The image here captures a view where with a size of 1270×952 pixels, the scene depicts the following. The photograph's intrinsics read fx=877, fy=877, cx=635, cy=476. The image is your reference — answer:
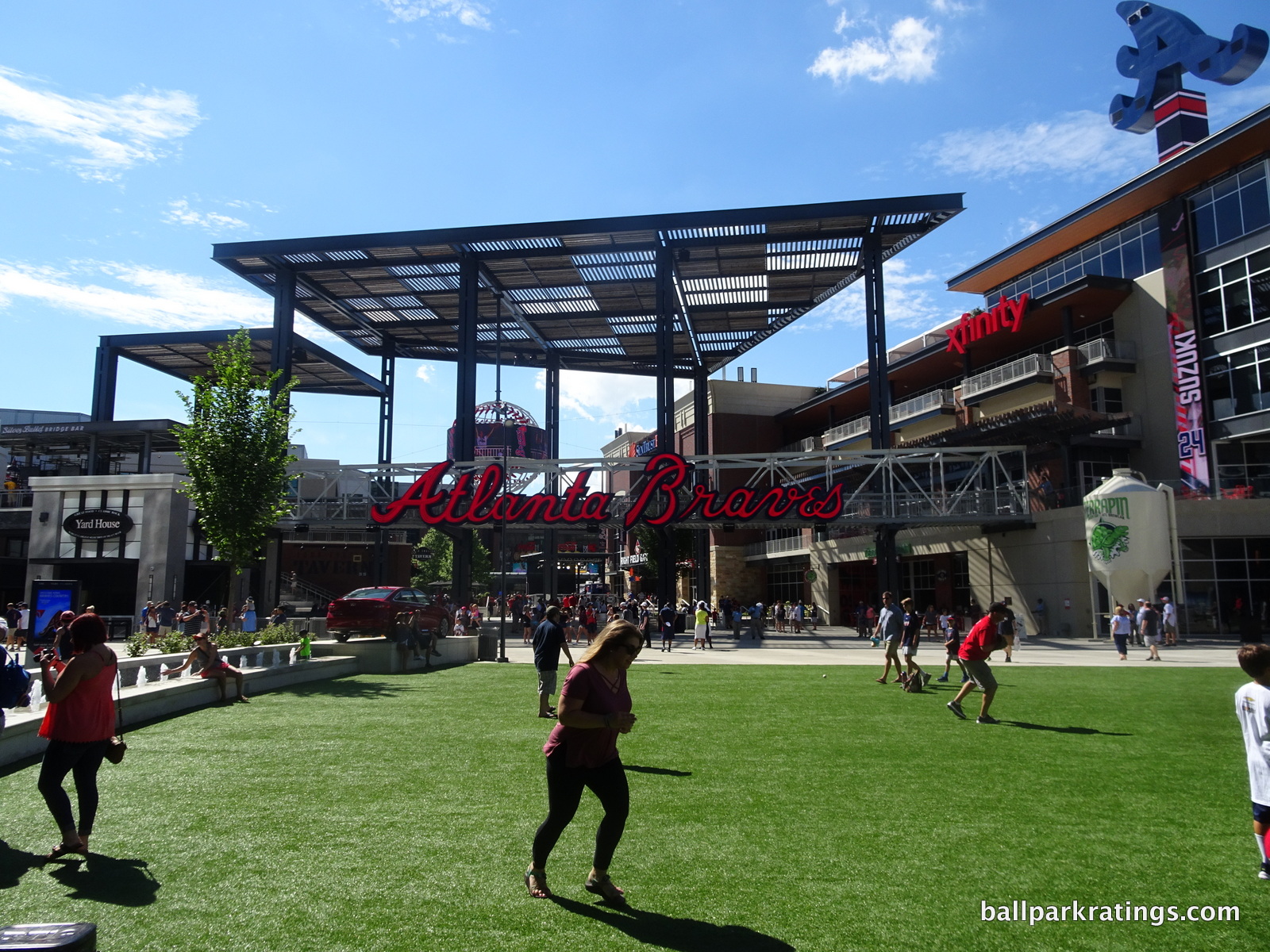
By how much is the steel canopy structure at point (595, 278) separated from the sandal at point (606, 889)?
3631 centimetres

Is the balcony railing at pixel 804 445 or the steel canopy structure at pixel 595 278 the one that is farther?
the balcony railing at pixel 804 445

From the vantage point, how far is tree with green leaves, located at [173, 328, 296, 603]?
2075 centimetres

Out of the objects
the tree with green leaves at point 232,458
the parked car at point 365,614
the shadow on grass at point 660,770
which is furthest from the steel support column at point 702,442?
the shadow on grass at point 660,770

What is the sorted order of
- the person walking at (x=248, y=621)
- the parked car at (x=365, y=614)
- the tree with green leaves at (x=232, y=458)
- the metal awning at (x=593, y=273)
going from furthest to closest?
the metal awning at (x=593, y=273), the person walking at (x=248, y=621), the parked car at (x=365, y=614), the tree with green leaves at (x=232, y=458)

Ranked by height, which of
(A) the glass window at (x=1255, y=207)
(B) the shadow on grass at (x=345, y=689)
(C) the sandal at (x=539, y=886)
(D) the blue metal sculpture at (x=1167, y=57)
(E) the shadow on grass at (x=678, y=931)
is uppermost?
(D) the blue metal sculpture at (x=1167, y=57)

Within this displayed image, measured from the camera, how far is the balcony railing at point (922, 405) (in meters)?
46.2

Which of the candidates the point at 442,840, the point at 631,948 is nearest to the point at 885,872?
the point at 631,948

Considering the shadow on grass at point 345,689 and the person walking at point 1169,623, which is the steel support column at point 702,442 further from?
the shadow on grass at point 345,689

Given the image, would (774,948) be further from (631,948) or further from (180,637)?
(180,637)

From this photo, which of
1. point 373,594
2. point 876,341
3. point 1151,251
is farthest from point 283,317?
point 1151,251

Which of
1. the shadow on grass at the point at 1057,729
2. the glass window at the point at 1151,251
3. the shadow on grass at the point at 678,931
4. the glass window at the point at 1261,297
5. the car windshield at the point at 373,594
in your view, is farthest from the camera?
the glass window at the point at 1151,251

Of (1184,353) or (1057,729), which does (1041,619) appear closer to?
(1184,353)

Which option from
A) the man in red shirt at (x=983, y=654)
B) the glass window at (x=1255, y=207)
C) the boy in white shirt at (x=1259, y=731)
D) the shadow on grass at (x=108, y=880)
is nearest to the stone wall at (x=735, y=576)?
the glass window at (x=1255, y=207)

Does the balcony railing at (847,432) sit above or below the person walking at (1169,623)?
above
